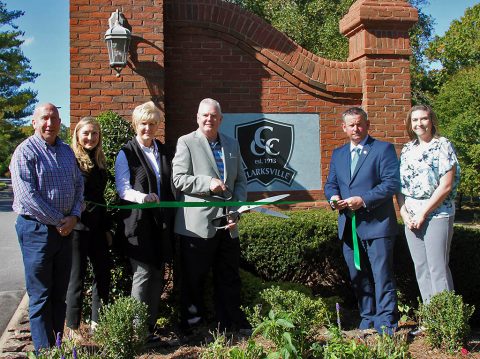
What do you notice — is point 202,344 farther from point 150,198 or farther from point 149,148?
point 149,148

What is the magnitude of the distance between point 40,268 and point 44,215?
1.26ft

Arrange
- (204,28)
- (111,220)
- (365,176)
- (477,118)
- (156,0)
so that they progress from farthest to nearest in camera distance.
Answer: (477,118) < (204,28) < (156,0) < (111,220) < (365,176)

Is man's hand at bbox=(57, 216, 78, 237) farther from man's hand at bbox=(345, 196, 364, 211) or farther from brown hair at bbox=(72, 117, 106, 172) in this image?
man's hand at bbox=(345, 196, 364, 211)

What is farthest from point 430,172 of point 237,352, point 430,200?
point 237,352

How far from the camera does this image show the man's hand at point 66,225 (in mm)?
3854

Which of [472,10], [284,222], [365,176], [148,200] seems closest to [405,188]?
[365,176]

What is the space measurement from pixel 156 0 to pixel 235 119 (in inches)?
72.1

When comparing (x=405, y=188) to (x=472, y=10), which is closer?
(x=405, y=188)

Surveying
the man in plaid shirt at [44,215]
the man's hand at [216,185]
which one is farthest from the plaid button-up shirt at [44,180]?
the man's hand at [216,185]

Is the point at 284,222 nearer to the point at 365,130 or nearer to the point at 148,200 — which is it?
the point at 365,130

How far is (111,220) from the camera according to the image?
16.1 feet

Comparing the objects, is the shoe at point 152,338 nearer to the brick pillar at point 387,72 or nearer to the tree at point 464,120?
the brick pillar at point 387,72

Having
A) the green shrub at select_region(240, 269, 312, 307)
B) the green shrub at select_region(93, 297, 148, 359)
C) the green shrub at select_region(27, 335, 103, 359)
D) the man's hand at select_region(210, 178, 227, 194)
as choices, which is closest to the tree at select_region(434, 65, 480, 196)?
the green shrub at select_region(240, 269, 312, 307)

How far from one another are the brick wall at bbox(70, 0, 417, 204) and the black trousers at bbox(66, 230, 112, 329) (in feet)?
8.39
